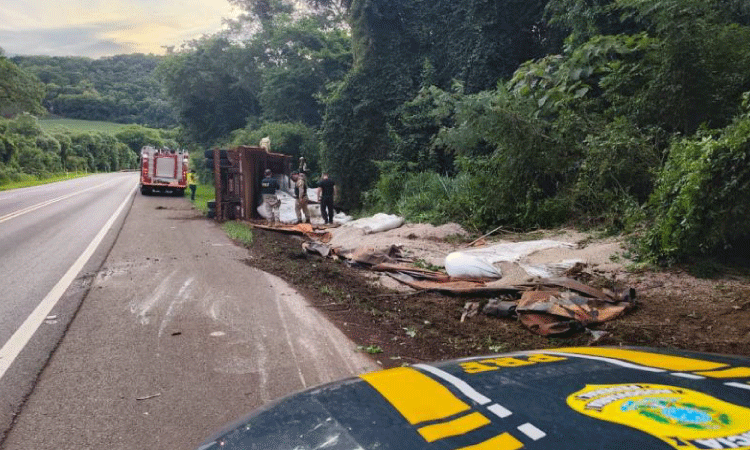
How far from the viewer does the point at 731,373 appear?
77.0 inches

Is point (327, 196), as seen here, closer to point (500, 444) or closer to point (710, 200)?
point (710, 200)

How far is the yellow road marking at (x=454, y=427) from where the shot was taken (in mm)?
1449

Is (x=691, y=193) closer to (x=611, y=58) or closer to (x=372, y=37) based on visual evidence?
(x=611, y=58)

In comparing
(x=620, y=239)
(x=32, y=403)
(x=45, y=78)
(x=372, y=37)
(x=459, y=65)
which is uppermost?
(x=45, y=78)

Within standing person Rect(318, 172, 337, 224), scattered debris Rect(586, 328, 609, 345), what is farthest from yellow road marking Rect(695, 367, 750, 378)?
standing person Rect(318, 172, 337, 224)

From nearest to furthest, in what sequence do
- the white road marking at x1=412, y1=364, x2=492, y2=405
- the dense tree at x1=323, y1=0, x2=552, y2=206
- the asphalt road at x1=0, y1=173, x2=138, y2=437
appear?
1. the white road marking at x1=412, y1=364, x2=492, y2=405
2. the asphalt road at x1=0, y1=173, x2=138, y2=437
3. the dense tree at x1=323, y1=0, x2=552, y2=206

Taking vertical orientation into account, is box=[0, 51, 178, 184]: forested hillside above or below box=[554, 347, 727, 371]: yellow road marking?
above

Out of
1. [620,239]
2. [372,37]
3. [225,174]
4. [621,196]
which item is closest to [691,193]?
[620,239]

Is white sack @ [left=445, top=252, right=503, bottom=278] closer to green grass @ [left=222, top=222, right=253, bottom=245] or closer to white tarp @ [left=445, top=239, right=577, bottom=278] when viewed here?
white tarp @ [left=445, top=239, right=577, bottom=278]

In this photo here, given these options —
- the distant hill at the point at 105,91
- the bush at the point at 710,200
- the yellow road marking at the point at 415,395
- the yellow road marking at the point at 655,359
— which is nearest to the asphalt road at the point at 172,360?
the yellow road marking at the point at 415,395

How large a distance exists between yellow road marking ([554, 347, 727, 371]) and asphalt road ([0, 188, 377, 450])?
227 cm

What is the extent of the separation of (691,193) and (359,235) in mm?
7189

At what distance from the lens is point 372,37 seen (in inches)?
856

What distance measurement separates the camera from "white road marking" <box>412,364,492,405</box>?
1709 mm
